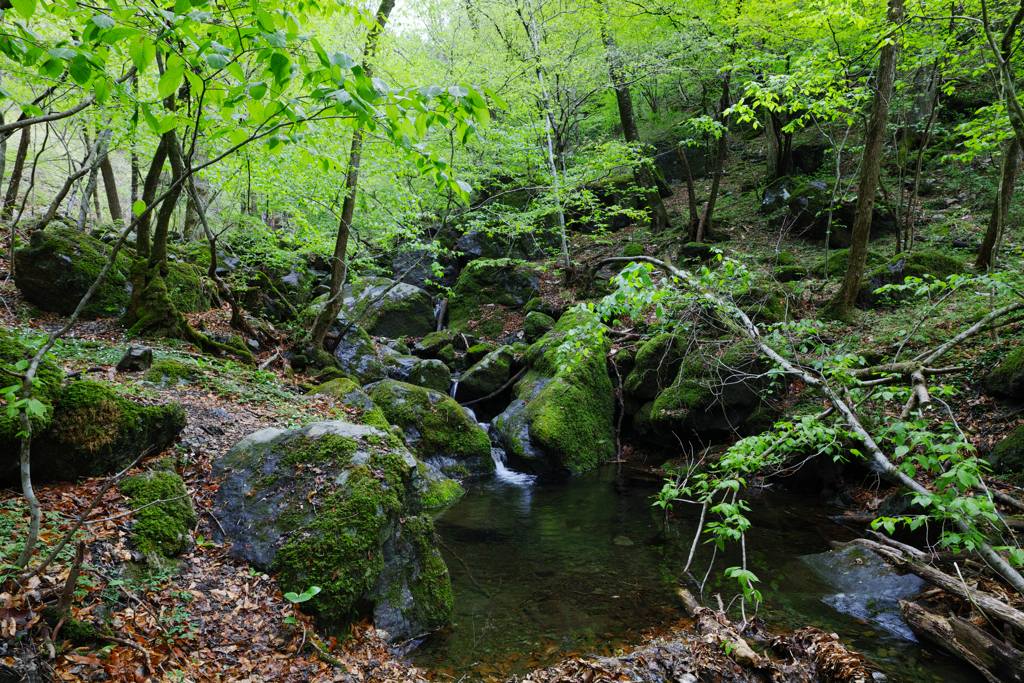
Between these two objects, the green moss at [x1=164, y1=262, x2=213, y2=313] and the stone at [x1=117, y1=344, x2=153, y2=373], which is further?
the green moss at [x1=164, y1=262, x2=213, y2=313]

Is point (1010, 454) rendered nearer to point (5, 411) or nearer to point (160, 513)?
point (160, 513)

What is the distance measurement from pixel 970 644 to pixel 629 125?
1673 centimetres

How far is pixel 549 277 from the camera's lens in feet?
60.3

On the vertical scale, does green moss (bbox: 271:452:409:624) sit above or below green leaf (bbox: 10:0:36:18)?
below

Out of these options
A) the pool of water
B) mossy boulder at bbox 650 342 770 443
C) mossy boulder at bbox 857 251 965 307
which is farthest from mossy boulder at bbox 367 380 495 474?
mossy boulder at bbox 857 251 965 307

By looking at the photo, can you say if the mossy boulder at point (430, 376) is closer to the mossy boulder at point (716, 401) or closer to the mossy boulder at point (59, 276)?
the mossy boulder at point (716, 401)

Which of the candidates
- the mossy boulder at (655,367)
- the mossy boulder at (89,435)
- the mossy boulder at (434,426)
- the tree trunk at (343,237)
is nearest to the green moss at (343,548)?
the mossy boulder at (89,435)

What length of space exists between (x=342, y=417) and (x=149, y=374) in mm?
2730

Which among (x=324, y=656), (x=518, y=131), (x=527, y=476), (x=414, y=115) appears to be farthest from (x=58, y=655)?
(x=518, y=131)

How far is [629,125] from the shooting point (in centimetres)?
1723

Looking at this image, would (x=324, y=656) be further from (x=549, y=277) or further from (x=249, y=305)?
(x=549, y=277)

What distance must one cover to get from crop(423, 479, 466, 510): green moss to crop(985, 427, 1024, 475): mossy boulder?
7.47 m

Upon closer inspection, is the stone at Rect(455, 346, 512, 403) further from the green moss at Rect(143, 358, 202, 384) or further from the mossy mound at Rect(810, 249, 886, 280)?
the mossy mound at Rect(810, 249, 886, 280)

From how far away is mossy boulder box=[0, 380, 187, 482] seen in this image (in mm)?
4023
